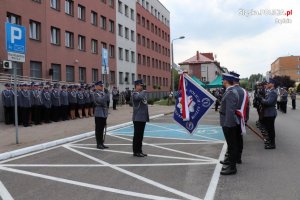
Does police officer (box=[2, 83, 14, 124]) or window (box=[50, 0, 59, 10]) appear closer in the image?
police officer (box=[2, 83, 14, 124])

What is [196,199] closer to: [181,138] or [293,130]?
[181,138]

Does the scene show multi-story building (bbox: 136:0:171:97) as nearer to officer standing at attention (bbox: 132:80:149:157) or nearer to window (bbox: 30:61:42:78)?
window (bbox: 30:61:42:78)

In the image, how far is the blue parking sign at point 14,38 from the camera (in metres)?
11.7

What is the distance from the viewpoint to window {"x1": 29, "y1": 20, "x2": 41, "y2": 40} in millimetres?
29098

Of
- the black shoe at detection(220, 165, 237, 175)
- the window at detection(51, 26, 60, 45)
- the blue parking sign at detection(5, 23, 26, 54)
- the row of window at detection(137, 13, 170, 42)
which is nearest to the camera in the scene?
the black shoe at detection(220, 165, 237, 175)

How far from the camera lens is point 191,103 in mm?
10000

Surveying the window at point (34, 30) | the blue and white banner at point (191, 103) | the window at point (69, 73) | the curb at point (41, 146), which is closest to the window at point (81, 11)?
the window at point (69, 73)

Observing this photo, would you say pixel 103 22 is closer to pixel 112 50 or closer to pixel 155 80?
pixel 112 50

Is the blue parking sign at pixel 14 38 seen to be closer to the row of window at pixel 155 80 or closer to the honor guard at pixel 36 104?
the honor guard at pixel 36 104

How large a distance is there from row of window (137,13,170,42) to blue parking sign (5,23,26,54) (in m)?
49.4

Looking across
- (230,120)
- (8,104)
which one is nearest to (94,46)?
(8,104)

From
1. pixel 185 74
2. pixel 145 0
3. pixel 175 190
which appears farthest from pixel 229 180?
pixel 145 0

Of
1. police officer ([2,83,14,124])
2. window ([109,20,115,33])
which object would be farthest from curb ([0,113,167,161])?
window ([109,20,115,33])

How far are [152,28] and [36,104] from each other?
5253 centimetres
